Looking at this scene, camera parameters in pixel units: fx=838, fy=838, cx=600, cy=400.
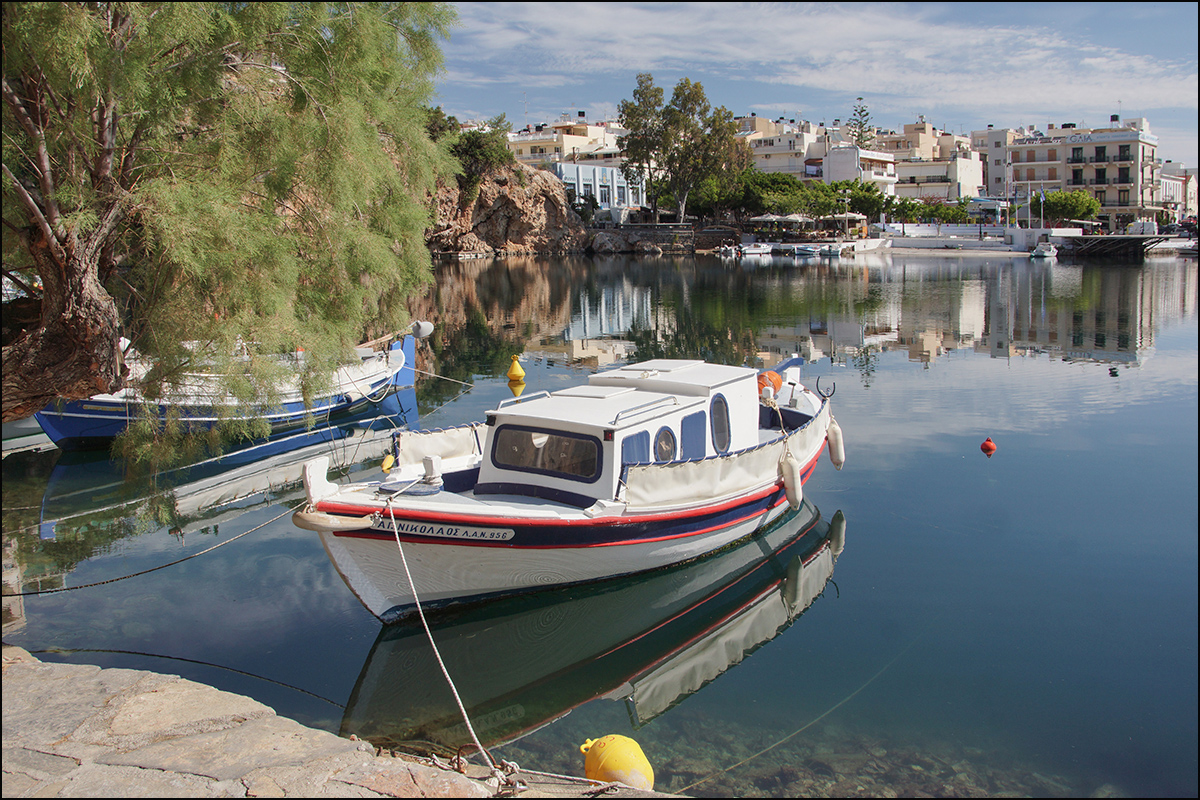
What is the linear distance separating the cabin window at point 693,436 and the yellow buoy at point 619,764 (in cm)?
512

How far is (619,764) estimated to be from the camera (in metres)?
6.43

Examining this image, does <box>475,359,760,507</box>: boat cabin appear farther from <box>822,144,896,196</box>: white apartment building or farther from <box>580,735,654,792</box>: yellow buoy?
<box>822,144,896,196</box>: white apartment building

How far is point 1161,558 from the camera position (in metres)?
10.8

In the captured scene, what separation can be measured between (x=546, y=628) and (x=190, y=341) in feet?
22.1

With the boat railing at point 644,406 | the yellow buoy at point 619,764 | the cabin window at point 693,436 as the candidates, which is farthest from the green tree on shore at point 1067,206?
the yellow buoy at point 619,764

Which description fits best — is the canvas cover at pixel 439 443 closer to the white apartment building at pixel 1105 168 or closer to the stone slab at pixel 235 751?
the stone slab at pixel 235 751

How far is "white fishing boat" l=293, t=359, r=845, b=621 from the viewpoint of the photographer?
30.0 feet

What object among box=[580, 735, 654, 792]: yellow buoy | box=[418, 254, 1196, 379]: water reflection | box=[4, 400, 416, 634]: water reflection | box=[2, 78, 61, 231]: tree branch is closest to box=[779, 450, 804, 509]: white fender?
box=[580, 735, 654, 792]: yellow buoy

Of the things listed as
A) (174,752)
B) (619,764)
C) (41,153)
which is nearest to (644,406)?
(619,764)

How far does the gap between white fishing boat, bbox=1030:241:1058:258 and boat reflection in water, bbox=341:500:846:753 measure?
68.2 meters

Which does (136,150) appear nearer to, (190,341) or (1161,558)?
(190,341)

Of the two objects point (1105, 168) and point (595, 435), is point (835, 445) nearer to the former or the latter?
point (595, 435)

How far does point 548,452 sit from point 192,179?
5879mm

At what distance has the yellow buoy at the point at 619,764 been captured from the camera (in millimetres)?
6402
